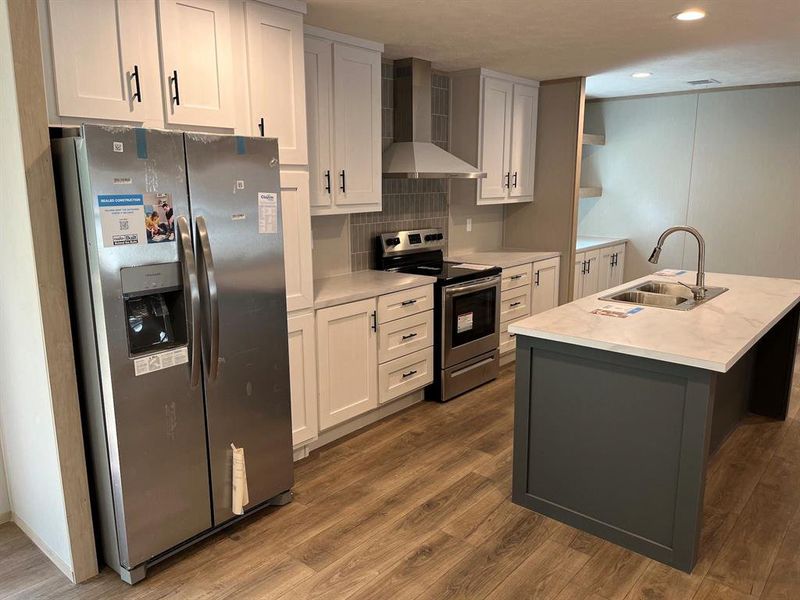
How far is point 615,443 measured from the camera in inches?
97.9

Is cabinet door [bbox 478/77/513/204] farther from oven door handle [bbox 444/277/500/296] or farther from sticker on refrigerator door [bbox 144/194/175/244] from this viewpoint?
sticker on refrigerator door [bbox 144/194/175/244]

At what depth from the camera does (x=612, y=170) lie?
254 inches

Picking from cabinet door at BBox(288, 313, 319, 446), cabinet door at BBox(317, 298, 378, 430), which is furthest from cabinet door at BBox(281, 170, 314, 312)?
cabinet door at BBox(317, 298, 378, 430)

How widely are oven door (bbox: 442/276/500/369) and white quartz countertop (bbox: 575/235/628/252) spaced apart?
1.58m

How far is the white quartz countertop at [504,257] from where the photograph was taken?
4.68 m

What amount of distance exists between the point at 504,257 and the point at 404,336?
1.54m

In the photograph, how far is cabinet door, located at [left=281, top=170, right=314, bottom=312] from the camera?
115 inches

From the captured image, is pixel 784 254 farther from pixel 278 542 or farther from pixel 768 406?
pixel 278 542

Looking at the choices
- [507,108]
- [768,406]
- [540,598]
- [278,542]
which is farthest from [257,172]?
[768,406]

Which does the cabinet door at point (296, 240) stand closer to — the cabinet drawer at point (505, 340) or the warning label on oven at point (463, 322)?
the warning label on oven at point (463, 322)

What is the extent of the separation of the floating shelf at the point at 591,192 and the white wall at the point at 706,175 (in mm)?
86

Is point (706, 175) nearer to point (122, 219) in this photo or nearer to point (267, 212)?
point (267, 212)

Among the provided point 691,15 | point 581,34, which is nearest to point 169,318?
point 581,34

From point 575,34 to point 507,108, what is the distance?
1.40 metres
